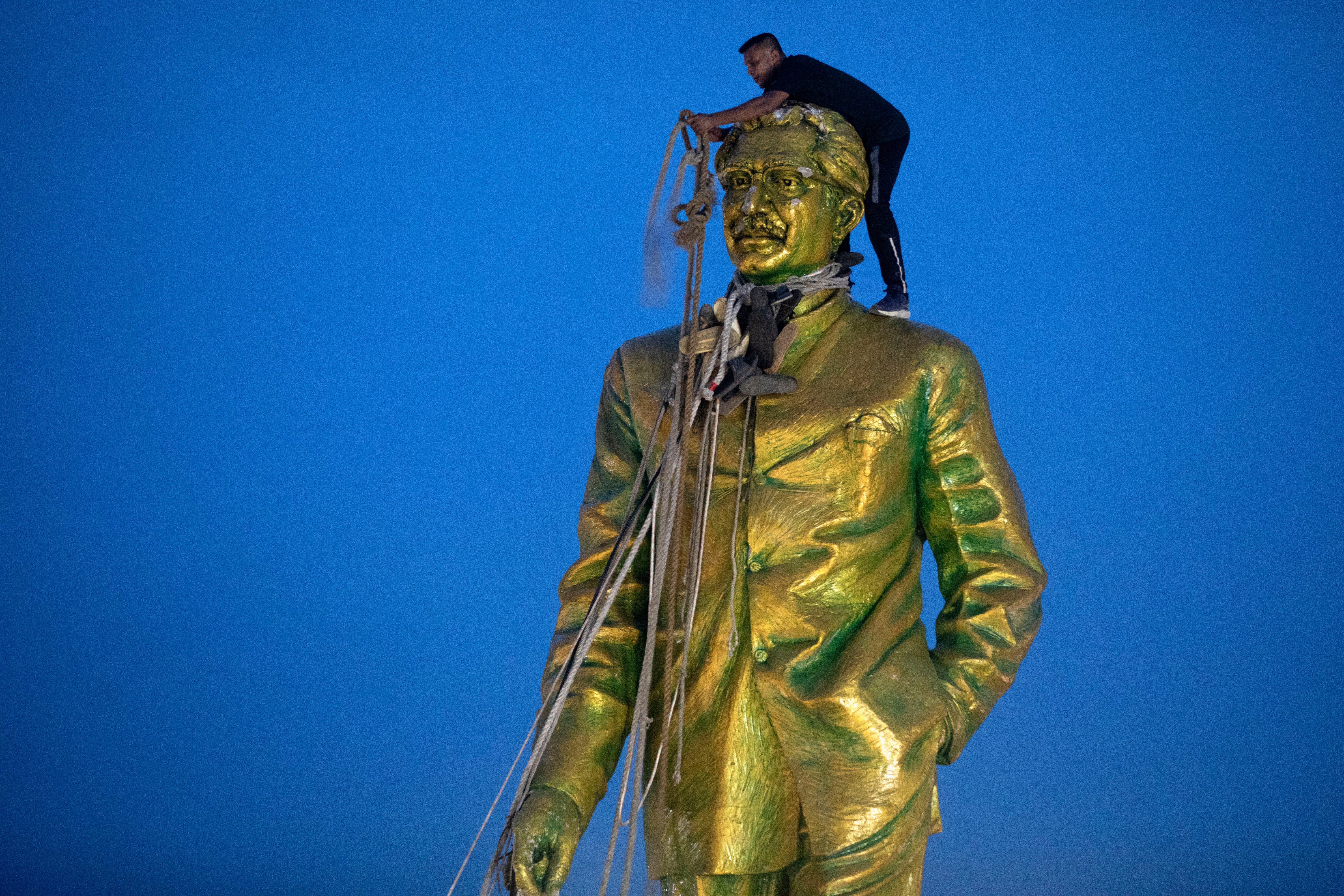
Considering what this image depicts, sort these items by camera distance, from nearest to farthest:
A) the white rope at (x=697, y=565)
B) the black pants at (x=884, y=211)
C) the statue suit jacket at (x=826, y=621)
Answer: the statue suit jacket at (x=826, y=621)
the white rope at (x=697, y=565)
the black pants at (x=884, y=211)

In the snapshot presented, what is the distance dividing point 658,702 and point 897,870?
1.37ft

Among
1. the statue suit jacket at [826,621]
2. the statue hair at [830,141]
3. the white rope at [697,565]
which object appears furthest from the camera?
the statue hair at [830,141]

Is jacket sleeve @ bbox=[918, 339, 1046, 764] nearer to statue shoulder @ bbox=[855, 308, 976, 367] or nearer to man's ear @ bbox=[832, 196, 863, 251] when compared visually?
statue shoulder @ bbox=[855, 308, 976, 367]

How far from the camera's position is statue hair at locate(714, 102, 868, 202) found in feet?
7.03

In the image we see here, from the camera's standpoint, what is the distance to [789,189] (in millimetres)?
2127

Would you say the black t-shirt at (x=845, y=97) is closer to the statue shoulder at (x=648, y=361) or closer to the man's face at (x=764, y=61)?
the man's face at (x=764, y=61)

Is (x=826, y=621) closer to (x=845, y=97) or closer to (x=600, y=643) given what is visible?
(x=600, y=643)

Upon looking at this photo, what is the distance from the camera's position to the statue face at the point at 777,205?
83.6 inches

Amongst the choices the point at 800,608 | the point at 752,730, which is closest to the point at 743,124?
the point at 800,608

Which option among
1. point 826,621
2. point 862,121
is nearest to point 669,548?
point 826,621

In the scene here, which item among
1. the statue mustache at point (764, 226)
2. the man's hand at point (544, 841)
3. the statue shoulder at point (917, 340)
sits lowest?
the man's hand at point (544, 841)

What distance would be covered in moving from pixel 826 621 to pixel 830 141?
72 cm

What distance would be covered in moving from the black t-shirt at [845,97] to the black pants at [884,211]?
2 cm

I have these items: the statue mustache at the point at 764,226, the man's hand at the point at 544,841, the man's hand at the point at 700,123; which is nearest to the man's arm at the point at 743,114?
the man's hand at the point at 700,123
